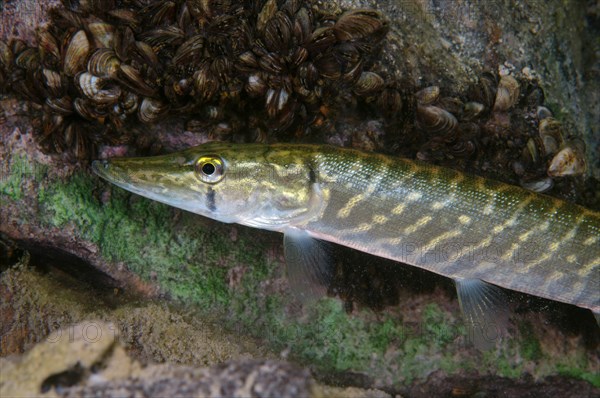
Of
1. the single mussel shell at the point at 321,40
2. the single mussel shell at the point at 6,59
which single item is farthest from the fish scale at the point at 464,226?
the single mussel shell at the point at 6,59

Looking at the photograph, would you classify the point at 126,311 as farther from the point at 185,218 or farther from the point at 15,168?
the point at 15,168

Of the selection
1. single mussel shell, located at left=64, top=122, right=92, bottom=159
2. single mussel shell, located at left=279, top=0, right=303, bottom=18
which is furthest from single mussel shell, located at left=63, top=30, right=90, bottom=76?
single mussel shell, located at left=279, top=0, right=303, bottom=18

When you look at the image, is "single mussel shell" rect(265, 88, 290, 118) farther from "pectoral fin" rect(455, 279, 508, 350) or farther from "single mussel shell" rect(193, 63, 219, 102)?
"pectoral fin" rect(455, 279, 508, 350)

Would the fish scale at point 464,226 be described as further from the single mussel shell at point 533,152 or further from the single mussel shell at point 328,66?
the single mussel shell at point 328,66

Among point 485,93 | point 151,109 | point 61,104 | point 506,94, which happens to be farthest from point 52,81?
point 506,94

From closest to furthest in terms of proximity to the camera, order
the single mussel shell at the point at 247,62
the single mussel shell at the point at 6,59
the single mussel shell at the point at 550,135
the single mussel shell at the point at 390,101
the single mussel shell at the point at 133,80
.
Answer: the single mussel shell at the point at 133,80 → the single mussel shell at the point at 247,62 → the single mussel shell at the point at 6,59 → the single mussel shell at the point at 390,101 → the single mussel shell at the point at 550,135

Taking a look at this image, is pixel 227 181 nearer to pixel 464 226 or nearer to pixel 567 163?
pixel 464 226
